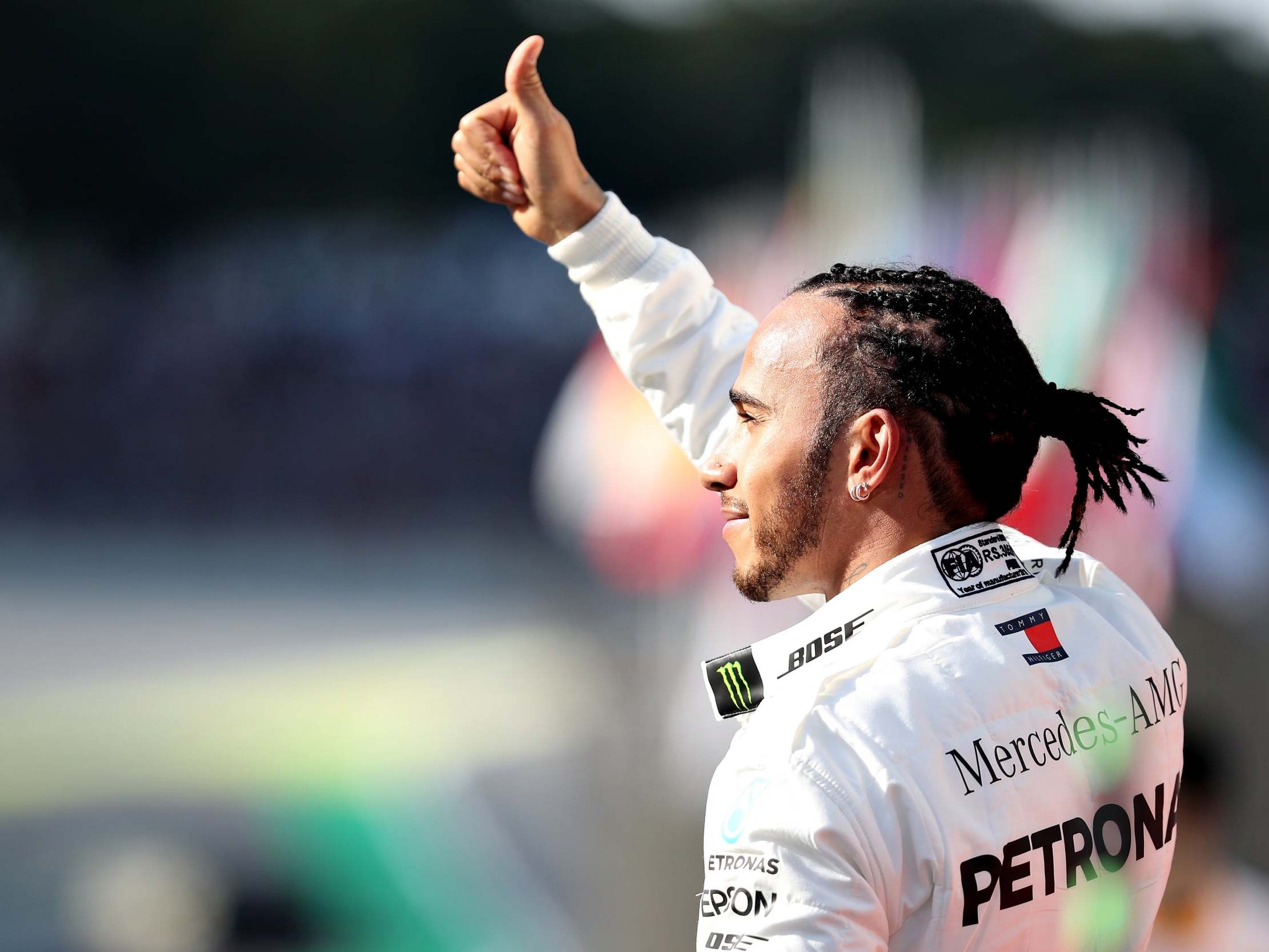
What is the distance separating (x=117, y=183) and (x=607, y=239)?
15.1 m

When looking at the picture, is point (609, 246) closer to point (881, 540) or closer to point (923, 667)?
point (881, 540)

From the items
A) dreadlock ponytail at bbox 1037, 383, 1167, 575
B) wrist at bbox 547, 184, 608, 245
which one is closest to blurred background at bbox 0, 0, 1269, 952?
dreadlock ponytail at bbox 1037, 383, 1167, 575

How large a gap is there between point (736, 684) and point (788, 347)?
1.14ft

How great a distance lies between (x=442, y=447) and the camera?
1527 centimetres

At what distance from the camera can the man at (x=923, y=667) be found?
1.04m

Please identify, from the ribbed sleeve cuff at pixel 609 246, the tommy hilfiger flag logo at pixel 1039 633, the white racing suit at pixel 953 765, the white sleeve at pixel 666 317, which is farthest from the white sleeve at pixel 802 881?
the ribbed sleeve cuff at pixel 609 246

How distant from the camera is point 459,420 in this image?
15.2 m

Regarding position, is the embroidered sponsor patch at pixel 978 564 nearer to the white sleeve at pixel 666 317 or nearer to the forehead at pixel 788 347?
the forehead at pixel 788 347

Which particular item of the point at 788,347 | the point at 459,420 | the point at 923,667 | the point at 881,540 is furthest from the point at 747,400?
the point at 459,420

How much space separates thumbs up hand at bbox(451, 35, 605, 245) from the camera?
5.42ft

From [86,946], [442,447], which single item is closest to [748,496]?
[86,946]

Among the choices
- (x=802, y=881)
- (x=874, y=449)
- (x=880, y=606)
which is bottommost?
(x=802, y=881)

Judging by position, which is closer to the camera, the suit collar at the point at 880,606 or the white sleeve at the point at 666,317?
the suit collar at the point at 880,606

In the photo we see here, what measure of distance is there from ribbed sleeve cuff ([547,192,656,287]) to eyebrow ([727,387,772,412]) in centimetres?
45
